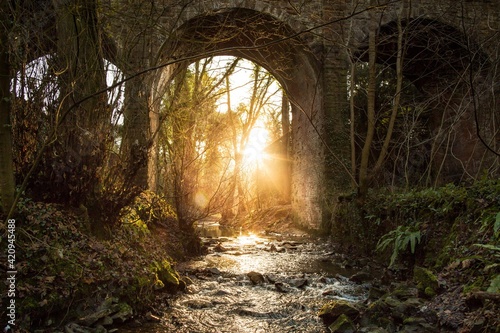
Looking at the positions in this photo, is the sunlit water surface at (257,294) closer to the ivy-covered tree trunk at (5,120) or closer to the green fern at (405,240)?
the green fern at (405,240)

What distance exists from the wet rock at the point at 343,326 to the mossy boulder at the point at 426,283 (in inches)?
40.9

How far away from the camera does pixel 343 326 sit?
3.24 m

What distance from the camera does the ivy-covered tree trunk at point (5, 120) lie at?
3.04 meters

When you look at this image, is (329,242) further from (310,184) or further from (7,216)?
(7,216)

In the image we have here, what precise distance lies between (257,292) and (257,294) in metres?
0.10

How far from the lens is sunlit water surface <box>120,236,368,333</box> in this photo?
11.6 feet

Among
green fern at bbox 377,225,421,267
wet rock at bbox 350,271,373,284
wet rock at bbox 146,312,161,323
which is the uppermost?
green fern at bbox 377,225,421,267

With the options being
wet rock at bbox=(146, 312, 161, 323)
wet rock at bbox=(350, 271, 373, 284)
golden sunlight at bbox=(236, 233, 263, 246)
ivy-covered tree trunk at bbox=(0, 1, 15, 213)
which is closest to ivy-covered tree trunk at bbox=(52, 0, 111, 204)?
ivy-covered tree trunk at bbox=(0, 1, 15, 213)

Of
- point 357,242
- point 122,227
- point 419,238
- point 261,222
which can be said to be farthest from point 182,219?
point 261,222

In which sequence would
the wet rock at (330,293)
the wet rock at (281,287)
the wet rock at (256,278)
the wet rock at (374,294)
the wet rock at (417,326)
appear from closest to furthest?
1. the wet rock at (417,326)
2. the wet rock at (374,294)
3. the wet rock at (330,293)
4. the wet rock at (281,287)
5. the wet rock at (256,278)

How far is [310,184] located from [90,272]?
27.4 ft

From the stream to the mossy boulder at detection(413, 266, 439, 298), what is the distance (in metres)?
0.74

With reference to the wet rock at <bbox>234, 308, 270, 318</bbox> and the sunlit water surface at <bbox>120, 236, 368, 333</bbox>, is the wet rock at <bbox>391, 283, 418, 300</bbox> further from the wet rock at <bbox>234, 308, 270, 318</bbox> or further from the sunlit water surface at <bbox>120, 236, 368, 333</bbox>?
the wet rock at <bbox>234, 308, 270, 318</bbox>

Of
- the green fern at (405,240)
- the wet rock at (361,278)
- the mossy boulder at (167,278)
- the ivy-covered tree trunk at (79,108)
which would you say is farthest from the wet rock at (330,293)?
the ivy-covered tree trunk at (79,108)
